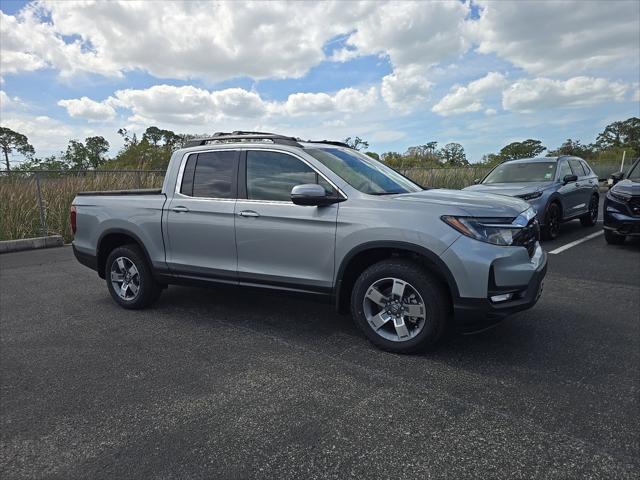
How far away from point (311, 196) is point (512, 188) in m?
5.97

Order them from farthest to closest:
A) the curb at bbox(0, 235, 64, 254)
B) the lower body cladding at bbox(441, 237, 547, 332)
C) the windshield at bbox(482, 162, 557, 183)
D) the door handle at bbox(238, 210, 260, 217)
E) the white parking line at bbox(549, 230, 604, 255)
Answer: the curb at bbox(0, 235, 64, 254) < the windshield at bbox(482, 162, 557, 183) < the white parking line at bbox(549, 230, 604, 255) < the door handle at bbox(238, 210, 260, 217) < the lower body cladding at bbox(441, 237, 547, 332)

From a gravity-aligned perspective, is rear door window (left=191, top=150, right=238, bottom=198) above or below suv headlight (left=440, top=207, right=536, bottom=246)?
above

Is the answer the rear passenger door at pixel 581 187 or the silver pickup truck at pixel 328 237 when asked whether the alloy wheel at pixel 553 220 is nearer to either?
the rear passenger door at pixel 581 187

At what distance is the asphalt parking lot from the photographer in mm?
2367

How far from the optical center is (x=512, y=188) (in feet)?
27.7

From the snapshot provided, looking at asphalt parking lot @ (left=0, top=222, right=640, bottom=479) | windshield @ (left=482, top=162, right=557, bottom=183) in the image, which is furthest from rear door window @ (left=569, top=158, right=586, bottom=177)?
asphalt parking lot @ (left=0, top=222, right=640, bottom=479)

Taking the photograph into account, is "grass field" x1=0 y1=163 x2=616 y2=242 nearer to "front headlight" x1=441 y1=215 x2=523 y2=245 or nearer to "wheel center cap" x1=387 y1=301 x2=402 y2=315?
"wheel center cap" x1=387 y1=301 x2=402 y2=315

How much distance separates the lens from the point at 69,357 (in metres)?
3.82

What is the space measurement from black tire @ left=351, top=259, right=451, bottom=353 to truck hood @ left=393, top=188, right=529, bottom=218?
53 centimetres

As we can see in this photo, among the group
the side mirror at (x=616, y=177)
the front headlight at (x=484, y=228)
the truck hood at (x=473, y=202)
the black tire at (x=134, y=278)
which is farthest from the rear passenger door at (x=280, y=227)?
the side mirror at (x=616, y=177)

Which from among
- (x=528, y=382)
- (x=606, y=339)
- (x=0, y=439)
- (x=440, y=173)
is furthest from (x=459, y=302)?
(x=440, y=173)

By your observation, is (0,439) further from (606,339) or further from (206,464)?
(606,339)

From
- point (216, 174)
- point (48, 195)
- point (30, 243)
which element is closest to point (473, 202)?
point (216, 174)

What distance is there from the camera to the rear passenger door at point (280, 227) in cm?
392
